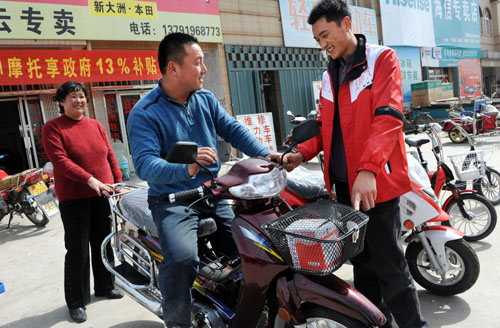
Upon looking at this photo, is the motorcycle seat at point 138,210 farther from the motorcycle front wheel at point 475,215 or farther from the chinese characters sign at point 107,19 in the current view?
the chinese characters sign at point 107,19

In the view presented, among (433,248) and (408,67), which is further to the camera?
(408,67)

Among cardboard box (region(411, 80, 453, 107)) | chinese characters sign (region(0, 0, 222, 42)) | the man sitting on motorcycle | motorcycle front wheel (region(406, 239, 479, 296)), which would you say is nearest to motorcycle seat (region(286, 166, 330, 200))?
motorcycle front wheel (region(406, 239, 479, 296))

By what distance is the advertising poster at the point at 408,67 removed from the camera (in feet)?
53.3

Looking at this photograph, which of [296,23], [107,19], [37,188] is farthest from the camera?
[296,23]

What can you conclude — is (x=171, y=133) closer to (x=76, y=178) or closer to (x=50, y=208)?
(x=76, y=178)

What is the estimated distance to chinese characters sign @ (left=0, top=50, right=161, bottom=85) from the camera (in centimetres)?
716

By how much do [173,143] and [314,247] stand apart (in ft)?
3.48

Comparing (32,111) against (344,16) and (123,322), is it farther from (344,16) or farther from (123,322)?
(344,16)

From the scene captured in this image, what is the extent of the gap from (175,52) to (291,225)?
1.18m

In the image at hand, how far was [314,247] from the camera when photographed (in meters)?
1.53

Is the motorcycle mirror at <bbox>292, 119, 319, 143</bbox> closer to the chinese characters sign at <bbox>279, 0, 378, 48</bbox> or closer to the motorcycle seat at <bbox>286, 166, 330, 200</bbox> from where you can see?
the motorcycle seat at <bbox>286, 166, 330, 200</bbox>

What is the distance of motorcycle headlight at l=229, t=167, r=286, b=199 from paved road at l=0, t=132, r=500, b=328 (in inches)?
63.1

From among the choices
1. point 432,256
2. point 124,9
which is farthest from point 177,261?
point 124,9

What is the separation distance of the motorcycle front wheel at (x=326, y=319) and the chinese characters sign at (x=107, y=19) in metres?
7.66
